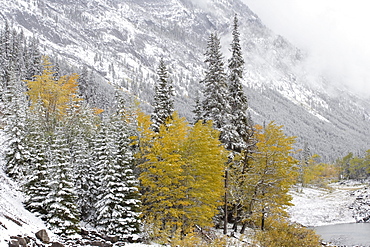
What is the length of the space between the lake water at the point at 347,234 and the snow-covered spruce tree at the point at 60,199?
27.2m

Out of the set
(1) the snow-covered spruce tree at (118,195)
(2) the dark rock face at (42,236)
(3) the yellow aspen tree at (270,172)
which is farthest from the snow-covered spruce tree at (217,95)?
(2) the dark rock face at (42,236)

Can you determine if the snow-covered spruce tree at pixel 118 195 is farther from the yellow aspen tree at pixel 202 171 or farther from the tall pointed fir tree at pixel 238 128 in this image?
the tall pointed fir tree at pixel 238 128

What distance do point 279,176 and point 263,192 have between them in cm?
208

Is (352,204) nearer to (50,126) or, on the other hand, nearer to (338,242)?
(338,242)

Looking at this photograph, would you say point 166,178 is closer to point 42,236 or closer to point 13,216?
point 42,236

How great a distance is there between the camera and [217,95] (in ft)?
91.3

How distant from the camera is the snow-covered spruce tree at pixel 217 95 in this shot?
2773cm

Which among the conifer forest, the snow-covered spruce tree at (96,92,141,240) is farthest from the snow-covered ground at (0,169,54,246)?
the snow-covered spruce tree at (96,92,141,240)

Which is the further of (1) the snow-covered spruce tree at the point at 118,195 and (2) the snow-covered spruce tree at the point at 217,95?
(2) the snow-covered spruce tree at the point at 217,95

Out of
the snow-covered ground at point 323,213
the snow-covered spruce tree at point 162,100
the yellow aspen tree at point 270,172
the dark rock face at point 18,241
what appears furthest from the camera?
the snow-covered ground at point 323,213

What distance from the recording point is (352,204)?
198 feet

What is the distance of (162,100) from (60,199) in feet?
43.7

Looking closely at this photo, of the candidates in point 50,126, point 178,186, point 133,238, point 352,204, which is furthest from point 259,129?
point 352,204

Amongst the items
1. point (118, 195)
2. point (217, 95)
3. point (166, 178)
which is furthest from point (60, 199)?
point (217, 95)
